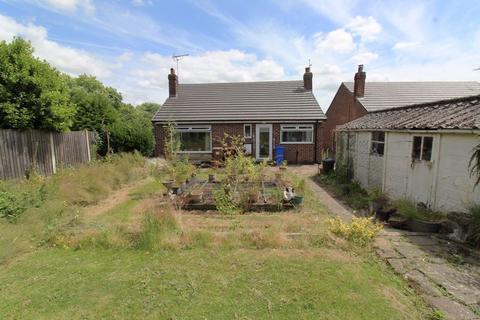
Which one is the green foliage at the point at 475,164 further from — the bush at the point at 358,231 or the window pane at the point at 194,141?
the window pane at the point at 194,141

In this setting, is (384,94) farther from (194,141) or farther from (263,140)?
(194,141)

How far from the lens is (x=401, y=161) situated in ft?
23.4

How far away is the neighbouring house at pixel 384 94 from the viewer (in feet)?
56.9

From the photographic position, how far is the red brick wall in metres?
18.1

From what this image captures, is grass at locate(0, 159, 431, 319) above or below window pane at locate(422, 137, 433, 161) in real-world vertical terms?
below

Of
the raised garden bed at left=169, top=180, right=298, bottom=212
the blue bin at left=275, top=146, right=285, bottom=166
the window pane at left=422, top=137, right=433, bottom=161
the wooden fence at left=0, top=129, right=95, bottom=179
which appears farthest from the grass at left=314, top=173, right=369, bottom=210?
the wooden fence at left=0, top=129, right=95, bottom=179

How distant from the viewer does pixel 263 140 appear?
16031mm

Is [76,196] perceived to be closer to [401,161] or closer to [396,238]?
[396,238]

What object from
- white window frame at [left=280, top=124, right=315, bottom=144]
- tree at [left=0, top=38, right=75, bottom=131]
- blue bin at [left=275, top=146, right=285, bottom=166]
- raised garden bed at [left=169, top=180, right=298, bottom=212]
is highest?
tree at [left=0, top=38, right=75, bottom=131]

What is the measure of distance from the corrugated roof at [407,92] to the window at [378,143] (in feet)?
29.0

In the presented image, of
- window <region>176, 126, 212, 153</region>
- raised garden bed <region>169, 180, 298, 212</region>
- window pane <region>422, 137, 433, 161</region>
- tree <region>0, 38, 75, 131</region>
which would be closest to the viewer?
window pane <region>422, 137, 433, 161</region>

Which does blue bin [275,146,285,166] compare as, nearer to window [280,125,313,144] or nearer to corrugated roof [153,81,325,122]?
window [280,125,313,144]

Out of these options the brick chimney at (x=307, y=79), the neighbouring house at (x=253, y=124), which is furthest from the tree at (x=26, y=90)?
the brick chimney at (x=307, y=79)

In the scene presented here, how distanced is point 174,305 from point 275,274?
1.38 metres
